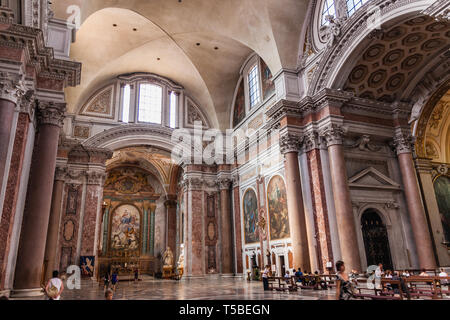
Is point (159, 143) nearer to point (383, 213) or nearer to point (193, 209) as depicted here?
point (193, 209)

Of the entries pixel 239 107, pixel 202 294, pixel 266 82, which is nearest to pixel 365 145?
pixel 266 82

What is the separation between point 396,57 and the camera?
41.8 feet

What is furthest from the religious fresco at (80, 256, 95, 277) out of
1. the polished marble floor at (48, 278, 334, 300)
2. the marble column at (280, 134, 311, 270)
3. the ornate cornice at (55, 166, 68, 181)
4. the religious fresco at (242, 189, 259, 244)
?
the marble column at (280, 134, 311, 270)

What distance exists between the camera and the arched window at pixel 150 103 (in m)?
21.1

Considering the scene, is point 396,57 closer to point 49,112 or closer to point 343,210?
point 343,210

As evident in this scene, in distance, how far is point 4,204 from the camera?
819 cm

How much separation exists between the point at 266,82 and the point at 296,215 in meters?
7.98

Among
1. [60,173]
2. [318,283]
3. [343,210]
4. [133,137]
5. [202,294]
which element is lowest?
[202,294]

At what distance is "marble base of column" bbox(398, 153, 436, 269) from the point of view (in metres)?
12.1

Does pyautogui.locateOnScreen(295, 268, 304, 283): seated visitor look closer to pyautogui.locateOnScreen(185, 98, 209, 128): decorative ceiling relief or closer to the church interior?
the church interior

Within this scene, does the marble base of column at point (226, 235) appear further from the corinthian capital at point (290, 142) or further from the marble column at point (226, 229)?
the corinthian capital at point (290, 142)

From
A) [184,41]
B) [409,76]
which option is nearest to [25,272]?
[184,41]

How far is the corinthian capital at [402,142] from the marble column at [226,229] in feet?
32.4

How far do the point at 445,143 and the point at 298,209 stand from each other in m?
9.94
